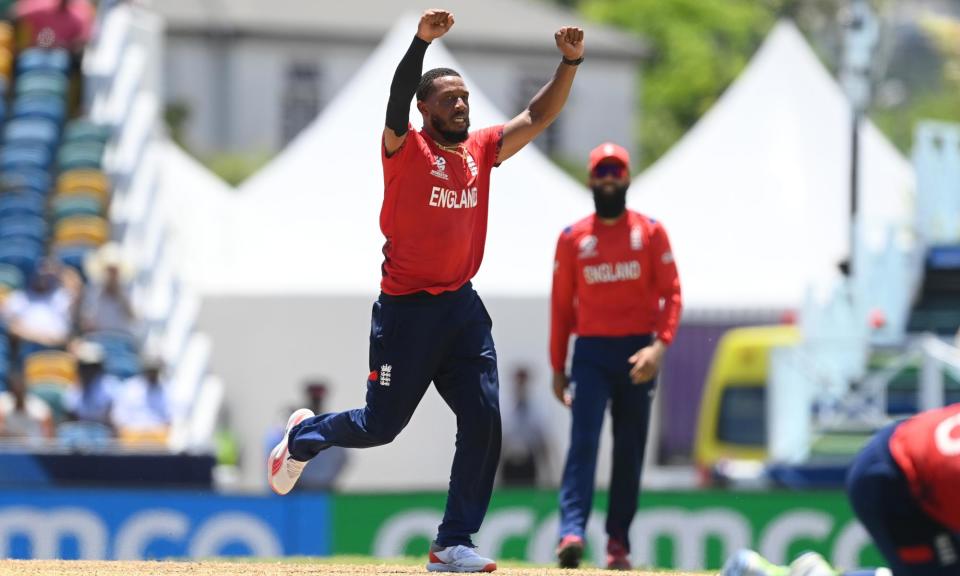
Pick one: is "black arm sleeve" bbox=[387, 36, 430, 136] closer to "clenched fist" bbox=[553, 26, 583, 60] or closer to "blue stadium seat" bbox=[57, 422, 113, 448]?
"clenched fist" bbox=[553, 26, 583, 60]

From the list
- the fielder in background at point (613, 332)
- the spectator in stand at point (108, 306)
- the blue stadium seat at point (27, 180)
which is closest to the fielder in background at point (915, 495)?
the fielder in background at point (613, 332)

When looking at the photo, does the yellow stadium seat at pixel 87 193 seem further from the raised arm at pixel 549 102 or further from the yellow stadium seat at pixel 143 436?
the raised arm at pixel 549 102

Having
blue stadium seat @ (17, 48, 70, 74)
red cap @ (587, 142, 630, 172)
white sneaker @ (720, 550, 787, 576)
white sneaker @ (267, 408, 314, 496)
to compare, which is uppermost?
blue stadium seat @ (17, 48, 70, 74)

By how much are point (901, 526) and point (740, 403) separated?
1541 cm

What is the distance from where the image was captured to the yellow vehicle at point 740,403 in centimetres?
2261

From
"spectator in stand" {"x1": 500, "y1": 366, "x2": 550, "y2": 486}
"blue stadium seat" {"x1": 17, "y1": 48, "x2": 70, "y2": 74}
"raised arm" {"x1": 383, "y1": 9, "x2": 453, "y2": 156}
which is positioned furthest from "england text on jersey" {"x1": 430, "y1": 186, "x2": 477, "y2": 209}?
"blue stadium seat" {"x1": 17, "y1": 48, "x2": 70, "y2": 74}

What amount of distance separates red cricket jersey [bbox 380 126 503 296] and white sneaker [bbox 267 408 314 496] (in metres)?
0.97

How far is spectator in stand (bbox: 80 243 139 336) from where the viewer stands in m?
20.3

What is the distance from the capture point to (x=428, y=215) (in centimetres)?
923

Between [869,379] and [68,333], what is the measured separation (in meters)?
8.24

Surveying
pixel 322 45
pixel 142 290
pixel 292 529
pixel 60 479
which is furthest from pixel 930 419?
pixel 322 45

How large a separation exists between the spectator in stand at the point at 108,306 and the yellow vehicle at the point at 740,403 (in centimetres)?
625

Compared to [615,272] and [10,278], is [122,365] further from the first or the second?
[615,272]

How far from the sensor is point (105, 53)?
2436 centimetres
